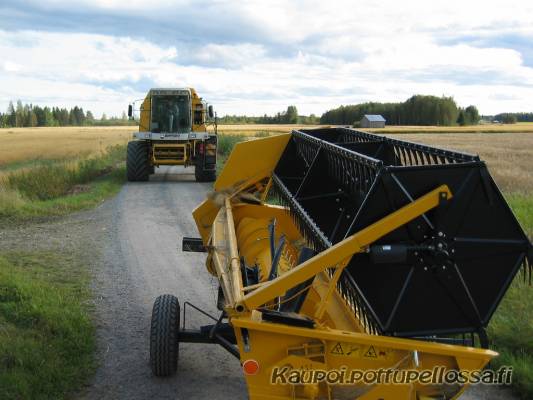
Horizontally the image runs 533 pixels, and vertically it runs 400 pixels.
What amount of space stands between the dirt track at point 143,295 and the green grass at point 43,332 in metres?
0.18

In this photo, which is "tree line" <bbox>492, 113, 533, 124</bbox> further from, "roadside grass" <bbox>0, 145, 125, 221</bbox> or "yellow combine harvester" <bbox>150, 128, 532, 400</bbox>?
→ "yellow combine harvester" <bbox>150, 128, 532, 400</bbox>

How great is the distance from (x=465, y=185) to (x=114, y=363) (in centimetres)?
334

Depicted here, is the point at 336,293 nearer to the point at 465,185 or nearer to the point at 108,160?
the point at 465,185

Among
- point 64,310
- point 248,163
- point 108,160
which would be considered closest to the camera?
point 64,310

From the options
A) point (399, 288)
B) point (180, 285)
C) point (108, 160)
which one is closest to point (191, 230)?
point (180, 285)

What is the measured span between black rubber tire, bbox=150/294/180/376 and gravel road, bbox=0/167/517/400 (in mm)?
132

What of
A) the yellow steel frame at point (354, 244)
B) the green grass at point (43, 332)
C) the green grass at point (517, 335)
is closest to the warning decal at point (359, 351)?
the yellow steel frame at point (354, 244)

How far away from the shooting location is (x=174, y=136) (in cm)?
1984

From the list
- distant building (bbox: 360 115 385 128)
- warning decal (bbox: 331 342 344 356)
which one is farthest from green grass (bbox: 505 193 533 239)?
distant building (bbox: 360 115 385 128)

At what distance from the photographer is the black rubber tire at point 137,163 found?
64.3 ft

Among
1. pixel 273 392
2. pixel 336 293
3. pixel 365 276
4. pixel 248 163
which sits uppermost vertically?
pixel 248 163

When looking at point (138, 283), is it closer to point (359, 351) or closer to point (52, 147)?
point (359, 351)

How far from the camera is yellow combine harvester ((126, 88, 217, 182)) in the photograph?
64.9ft

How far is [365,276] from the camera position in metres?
3.83
